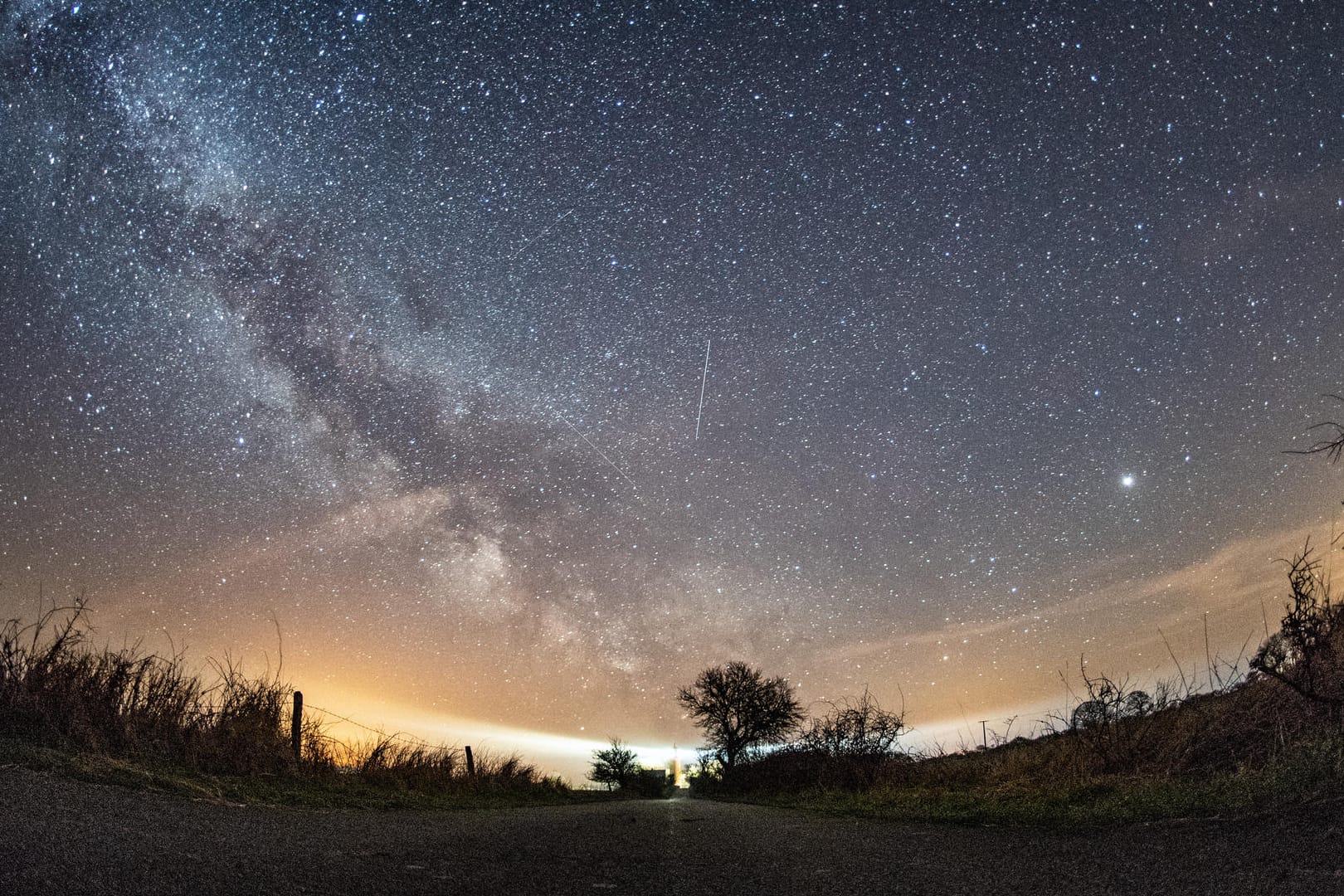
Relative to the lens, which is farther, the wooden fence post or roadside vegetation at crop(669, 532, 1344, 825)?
the wooden fence post

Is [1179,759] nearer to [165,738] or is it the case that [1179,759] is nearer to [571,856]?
[571,856]

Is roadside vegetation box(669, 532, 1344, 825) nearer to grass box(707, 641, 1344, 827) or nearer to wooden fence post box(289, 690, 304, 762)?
grass box(707, 641, 1344, 827)

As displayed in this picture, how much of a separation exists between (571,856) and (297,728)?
20.4 feet

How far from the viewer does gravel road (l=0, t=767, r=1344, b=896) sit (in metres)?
3.86

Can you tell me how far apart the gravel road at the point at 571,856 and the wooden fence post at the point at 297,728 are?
3.51 meters

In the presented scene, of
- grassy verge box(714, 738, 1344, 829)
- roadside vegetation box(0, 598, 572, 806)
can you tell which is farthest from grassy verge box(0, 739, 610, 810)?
grassy verge box(714, 738, 1344, 829)

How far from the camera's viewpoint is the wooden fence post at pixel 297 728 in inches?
378

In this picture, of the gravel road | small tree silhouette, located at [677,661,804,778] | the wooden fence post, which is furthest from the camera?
small tree silhouette, located at [677,661,804,778]

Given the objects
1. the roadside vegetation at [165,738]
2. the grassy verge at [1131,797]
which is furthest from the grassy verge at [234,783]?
the grassy verge at [1131,797]

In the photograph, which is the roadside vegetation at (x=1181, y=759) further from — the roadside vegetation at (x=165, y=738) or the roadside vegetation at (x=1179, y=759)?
the roadside vegetation at (x=165, y=738)

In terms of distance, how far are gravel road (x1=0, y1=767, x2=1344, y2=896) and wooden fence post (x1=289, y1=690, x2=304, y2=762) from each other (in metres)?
3.51

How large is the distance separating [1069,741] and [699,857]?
6604 mm

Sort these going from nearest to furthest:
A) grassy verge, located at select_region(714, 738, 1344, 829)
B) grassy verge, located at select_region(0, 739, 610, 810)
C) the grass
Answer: grassy verge, located at select_region(714, 738, 1344, 829)
the grass
grassy verge, located at select_region(0, 739, 610, 810)

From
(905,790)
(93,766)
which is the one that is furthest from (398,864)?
(905,790)
